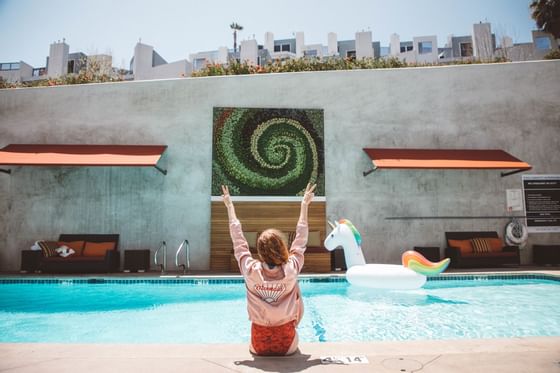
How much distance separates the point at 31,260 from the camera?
7477 millimetres

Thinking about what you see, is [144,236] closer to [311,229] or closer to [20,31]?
[311,229]

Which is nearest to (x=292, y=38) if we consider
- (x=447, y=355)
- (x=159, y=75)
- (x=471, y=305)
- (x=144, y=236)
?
(x=159, y=75)

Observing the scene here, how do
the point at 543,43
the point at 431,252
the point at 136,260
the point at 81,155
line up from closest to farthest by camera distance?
the point at 136,260 → the point at 81,155 → the point at 431,252 → the point at 543,43

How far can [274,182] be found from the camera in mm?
8688

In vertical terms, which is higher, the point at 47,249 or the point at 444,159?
the point at 444,159

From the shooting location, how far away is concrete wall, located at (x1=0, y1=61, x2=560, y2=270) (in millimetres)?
8383

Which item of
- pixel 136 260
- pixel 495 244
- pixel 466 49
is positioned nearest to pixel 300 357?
pixel 136 260

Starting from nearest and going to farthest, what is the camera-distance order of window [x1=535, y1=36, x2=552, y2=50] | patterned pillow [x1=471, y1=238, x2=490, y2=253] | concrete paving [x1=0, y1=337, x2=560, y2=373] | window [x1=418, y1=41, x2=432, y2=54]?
concrete paving [x1=0, y1=337, x2=560, y2=373], patterned pillow [x1=471, y1=238, x2=490, y2=253], window [x1=535, y1=36, x2=552, y2=50], window [x1=418, y1=41, x2=432, y2=54]

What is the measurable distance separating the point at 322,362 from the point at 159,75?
85.4 ft

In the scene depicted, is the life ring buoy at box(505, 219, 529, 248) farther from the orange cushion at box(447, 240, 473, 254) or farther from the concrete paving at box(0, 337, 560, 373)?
the concrete paving at box(0, 337, 560, 373)

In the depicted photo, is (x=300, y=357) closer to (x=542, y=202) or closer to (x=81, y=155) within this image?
(x=81, y=155)

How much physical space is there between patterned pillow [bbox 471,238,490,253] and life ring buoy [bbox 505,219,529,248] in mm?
784

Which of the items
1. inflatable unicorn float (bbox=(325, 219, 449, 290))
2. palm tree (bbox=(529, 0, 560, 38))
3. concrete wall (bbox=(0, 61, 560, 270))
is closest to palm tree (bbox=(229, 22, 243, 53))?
palm tree (bbox=(529, 0, 560, 38))

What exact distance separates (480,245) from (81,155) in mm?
8821
